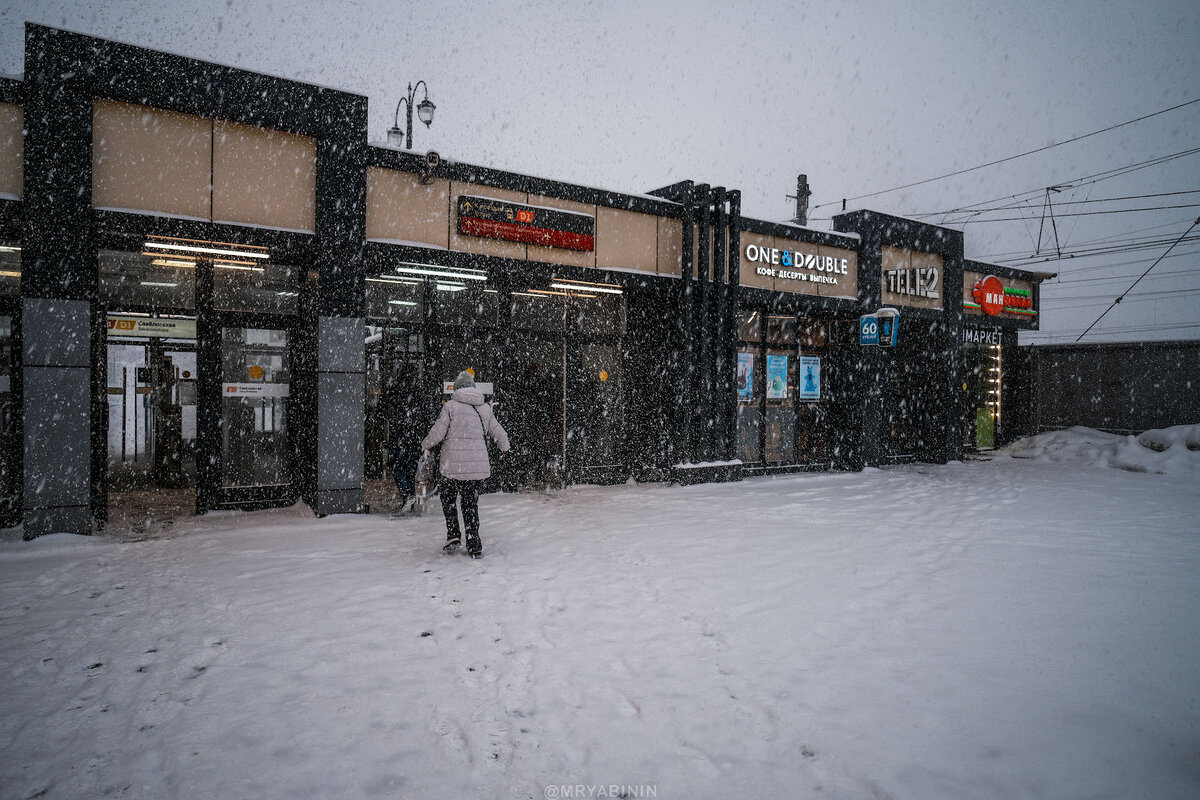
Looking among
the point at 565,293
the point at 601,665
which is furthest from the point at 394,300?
the point at 601,665

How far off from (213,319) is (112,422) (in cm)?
611

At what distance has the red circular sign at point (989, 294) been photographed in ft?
58.6

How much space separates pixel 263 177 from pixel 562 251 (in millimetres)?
4482

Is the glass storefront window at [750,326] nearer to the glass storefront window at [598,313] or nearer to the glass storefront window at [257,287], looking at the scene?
the glass storefront window at [598,313]

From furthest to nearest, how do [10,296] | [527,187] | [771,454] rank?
[771,454], [527,187], [10,296]

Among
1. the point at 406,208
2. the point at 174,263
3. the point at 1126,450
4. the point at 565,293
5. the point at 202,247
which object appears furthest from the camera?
the point at 1126,450

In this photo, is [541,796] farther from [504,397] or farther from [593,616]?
[504,397]

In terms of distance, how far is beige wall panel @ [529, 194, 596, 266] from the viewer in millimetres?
10805

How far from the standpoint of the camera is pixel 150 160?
7930 mm

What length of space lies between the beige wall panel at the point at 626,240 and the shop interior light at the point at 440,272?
7.27 ft

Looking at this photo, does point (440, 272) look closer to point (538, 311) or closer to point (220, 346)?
point (538, 311)

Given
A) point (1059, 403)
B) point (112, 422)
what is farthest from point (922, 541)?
point (1059, 403)

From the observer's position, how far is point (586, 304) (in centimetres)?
1205

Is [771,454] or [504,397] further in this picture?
[771,454]
